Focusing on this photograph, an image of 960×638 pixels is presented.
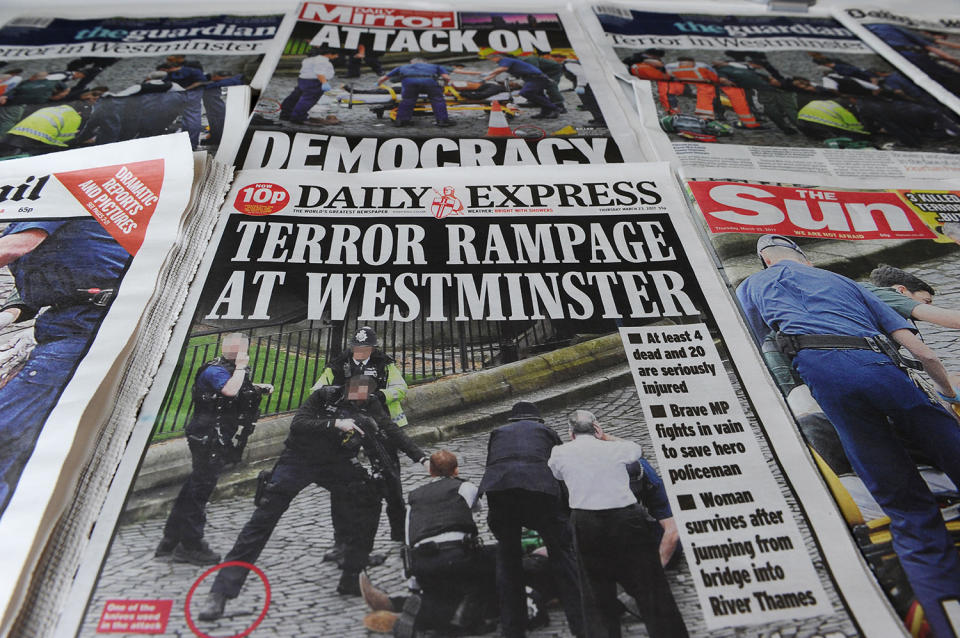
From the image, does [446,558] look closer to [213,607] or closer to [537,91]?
[213,607]

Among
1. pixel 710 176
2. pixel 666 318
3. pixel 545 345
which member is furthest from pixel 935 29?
pixel 545 345

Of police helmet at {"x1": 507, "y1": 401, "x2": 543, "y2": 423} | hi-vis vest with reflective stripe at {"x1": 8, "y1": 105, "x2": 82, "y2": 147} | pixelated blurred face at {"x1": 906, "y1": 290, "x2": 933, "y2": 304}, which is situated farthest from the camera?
hi-vis vest with reflective stripe at {"x1": 8, "y1": 105, "x2": 82, "y2": 147}

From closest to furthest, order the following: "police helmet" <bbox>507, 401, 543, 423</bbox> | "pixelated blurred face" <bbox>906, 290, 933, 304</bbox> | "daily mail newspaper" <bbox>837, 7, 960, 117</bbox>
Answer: "police helmet" <bbox>507, 401, 543, 423</bbox>
"pixelated blurred face" <bbox>906, 290, 933, 304</bbox>
"daily mail newspaper" <bbox>837, 7, 960, 117</bbox>

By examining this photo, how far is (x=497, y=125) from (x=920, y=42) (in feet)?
3.20

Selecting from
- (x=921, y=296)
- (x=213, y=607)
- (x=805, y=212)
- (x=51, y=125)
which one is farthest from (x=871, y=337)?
(x=51, y=125)

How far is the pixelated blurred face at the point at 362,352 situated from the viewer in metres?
0.71

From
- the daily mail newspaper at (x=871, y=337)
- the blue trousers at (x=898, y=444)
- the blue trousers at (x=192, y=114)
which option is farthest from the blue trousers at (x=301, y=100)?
the blue trousers at (x=898, y=444)

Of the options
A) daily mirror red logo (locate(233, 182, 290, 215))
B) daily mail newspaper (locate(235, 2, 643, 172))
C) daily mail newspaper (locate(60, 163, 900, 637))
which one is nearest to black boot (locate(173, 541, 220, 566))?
daily mail newspaper (locate(60, 163, 900, 637))

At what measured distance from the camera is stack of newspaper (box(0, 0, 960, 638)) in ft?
1.85

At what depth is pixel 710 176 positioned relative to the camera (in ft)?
3.20

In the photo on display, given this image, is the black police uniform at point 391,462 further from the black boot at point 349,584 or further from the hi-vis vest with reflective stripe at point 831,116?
the hi-vis vest with reflective stripe at point 831,116

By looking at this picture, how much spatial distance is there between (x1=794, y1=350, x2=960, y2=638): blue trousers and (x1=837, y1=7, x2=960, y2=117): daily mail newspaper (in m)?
0.77

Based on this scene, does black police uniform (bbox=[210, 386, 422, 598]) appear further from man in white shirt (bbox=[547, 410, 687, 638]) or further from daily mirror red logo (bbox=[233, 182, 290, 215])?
daily mirror red logo (bbox=[233, 182, 290, 215])

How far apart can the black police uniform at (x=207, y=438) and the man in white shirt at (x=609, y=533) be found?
1.06ft
